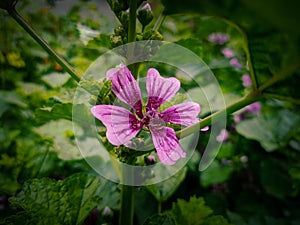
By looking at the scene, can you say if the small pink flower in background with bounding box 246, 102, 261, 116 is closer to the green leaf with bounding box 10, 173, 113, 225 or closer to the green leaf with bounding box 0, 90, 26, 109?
the green leaf with bounding box 0, 90, 26, 109

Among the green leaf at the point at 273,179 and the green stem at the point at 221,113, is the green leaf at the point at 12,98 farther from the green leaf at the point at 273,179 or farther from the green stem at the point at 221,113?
the green leaf at the point at 273,179

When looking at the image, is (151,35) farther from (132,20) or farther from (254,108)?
(254,108)

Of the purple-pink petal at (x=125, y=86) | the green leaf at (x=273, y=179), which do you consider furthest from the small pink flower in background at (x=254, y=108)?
the purple-pink petal at (x=125, y=86)

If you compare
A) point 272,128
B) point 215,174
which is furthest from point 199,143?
point 272,128

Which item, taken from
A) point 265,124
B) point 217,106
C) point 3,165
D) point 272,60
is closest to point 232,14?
point 272,60

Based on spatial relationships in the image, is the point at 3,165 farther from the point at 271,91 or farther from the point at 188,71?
the point at 271,91

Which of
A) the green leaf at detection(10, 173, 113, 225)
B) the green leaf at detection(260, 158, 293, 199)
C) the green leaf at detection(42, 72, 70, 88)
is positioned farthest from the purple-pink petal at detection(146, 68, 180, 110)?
the green leaf at detection(260, 158, 293, 199)
